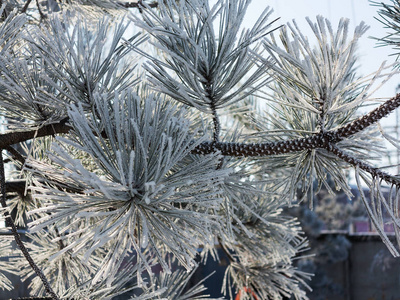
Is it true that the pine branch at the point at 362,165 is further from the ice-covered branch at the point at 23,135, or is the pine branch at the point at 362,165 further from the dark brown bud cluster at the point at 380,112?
the ice-covered branch at the point at 23,135

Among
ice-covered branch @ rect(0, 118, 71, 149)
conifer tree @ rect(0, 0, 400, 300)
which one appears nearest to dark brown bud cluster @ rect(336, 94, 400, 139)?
conifer tree @ rect(0, 0, 400, 300)

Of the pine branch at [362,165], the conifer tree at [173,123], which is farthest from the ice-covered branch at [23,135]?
the pine branch at [362,165]

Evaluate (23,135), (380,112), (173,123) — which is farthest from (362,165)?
(23,135)

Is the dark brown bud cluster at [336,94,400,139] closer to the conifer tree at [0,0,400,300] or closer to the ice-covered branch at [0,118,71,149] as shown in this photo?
the conifer tree at [0,0,400,300]

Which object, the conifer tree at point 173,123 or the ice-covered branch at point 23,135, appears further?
the ice-covered branch at point 23,135

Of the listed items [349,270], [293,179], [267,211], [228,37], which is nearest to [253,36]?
[228,37]

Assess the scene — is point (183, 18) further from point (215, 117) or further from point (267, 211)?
point (267, 211)

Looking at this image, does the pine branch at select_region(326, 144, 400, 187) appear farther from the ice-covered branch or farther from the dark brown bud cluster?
the ice-covered branch

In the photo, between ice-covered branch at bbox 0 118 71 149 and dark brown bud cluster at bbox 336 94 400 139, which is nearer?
dark brown bud cluster at bbox 336 94 400 139

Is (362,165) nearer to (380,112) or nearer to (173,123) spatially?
(380,112)

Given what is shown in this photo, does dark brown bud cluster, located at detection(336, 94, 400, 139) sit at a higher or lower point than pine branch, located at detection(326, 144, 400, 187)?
higher

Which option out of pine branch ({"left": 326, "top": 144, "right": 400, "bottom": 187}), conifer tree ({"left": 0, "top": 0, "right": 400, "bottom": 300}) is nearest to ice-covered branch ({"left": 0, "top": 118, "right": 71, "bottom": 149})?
conifer tree ({"left": 0, "top": 0, "right": 400, "bottom": 300})

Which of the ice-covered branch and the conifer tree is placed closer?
the conifer tree
